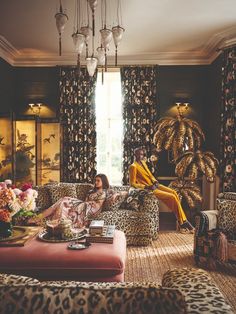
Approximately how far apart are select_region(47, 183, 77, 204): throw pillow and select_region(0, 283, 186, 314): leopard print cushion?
390 cm

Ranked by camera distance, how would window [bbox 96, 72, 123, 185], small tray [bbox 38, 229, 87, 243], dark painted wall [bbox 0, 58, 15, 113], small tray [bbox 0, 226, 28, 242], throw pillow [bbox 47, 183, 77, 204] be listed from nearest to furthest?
small tray [bbox 0, 226, 28, 242] → small tray [bbox 38, 229, 87, 243] → throw pillow [bbox 47, 183, 77, 204] → dark painted wall [bbox 0, 58, 15, 113] → window [bbox 96, 72, 123, 185]

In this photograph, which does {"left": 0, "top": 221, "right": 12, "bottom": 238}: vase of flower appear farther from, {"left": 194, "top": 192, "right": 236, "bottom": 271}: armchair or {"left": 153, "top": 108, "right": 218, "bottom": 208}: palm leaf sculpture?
{"left": 153, "top": 108, "right": 218, "bottom": 208}: palm leaf sculpture

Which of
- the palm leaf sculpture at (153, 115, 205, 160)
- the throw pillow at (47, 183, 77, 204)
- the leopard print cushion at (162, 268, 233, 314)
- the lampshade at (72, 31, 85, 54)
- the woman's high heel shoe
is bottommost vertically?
the woman's high heel shoe

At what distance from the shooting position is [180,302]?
113cm

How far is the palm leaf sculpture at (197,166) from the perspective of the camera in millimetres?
5844

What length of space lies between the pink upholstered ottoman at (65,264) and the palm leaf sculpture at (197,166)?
327cm

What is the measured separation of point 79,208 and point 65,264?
1.78 metres

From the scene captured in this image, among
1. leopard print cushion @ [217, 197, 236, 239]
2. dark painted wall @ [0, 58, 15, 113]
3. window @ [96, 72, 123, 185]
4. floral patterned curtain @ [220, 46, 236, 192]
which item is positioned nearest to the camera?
leopard print cushion @ [217, 197, 236, 239]

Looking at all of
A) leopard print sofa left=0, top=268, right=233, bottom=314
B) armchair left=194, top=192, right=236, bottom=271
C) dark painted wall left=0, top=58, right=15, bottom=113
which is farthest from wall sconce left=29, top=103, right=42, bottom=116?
leopard print sofa left=0, top=268, right=233, bottom=314

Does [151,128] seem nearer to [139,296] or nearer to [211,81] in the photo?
[211,81]

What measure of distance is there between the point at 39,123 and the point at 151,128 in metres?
2.42

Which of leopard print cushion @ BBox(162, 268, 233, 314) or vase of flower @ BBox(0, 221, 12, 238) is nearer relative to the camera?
leopard print cushion @ BBox(162, 268, 233, 314)

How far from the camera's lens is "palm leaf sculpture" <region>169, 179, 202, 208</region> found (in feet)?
19.6

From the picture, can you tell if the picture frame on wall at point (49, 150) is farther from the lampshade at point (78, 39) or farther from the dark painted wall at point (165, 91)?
the lampshade at point (78, 39)
